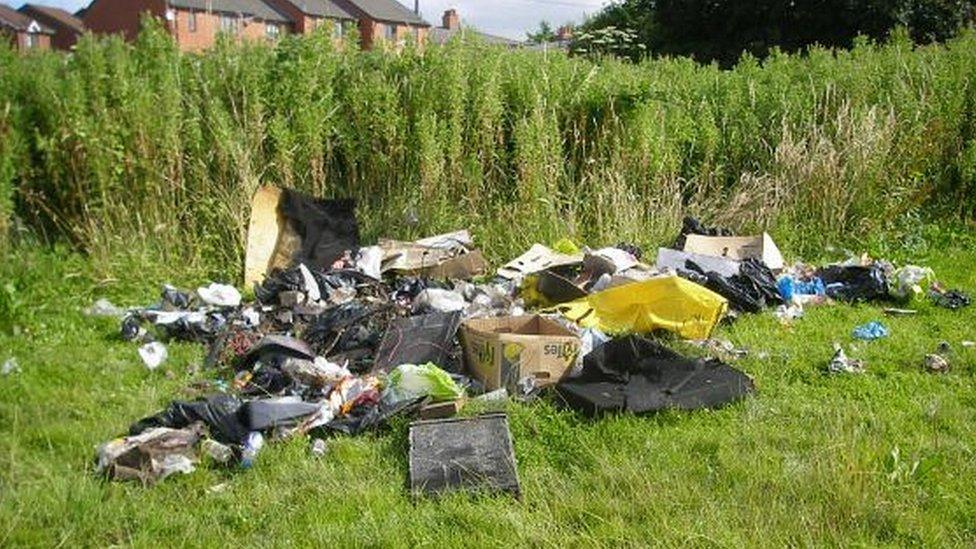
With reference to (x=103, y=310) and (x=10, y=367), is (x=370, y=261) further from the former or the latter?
(x=10, y=367)

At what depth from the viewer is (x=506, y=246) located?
7785 mm

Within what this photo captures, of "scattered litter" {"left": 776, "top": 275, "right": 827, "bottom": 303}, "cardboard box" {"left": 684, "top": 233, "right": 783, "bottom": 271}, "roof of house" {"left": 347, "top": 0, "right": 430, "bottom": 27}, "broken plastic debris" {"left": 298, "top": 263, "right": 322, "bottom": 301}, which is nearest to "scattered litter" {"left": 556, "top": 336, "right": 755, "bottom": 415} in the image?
"scattered litter" {"left": 776, "top": 275, "right": 827, "bottom": 303}

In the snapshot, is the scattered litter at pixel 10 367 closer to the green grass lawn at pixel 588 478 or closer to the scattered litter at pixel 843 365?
the green grass lawn at pixel 588 478

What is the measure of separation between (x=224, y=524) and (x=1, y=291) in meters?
3.45

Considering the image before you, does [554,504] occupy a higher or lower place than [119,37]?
lower

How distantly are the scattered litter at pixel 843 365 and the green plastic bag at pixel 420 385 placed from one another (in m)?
2.21

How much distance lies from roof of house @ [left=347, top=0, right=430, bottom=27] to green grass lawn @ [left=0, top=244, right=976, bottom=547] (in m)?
49.0

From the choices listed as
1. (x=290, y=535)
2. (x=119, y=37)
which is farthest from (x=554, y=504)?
(x=119, y=37)

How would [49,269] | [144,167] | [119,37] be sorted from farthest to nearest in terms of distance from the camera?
1. [119,37]
2. [144,167]
3. [49,269]

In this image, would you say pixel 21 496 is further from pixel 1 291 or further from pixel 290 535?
pixel 1 291

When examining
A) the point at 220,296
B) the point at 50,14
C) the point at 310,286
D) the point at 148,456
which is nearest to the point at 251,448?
the point at 148,456

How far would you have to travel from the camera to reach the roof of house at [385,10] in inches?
2072

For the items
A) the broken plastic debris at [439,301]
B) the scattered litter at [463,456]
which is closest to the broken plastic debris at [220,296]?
the broken plastic debris at [439,301]

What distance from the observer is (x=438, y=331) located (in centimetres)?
541
